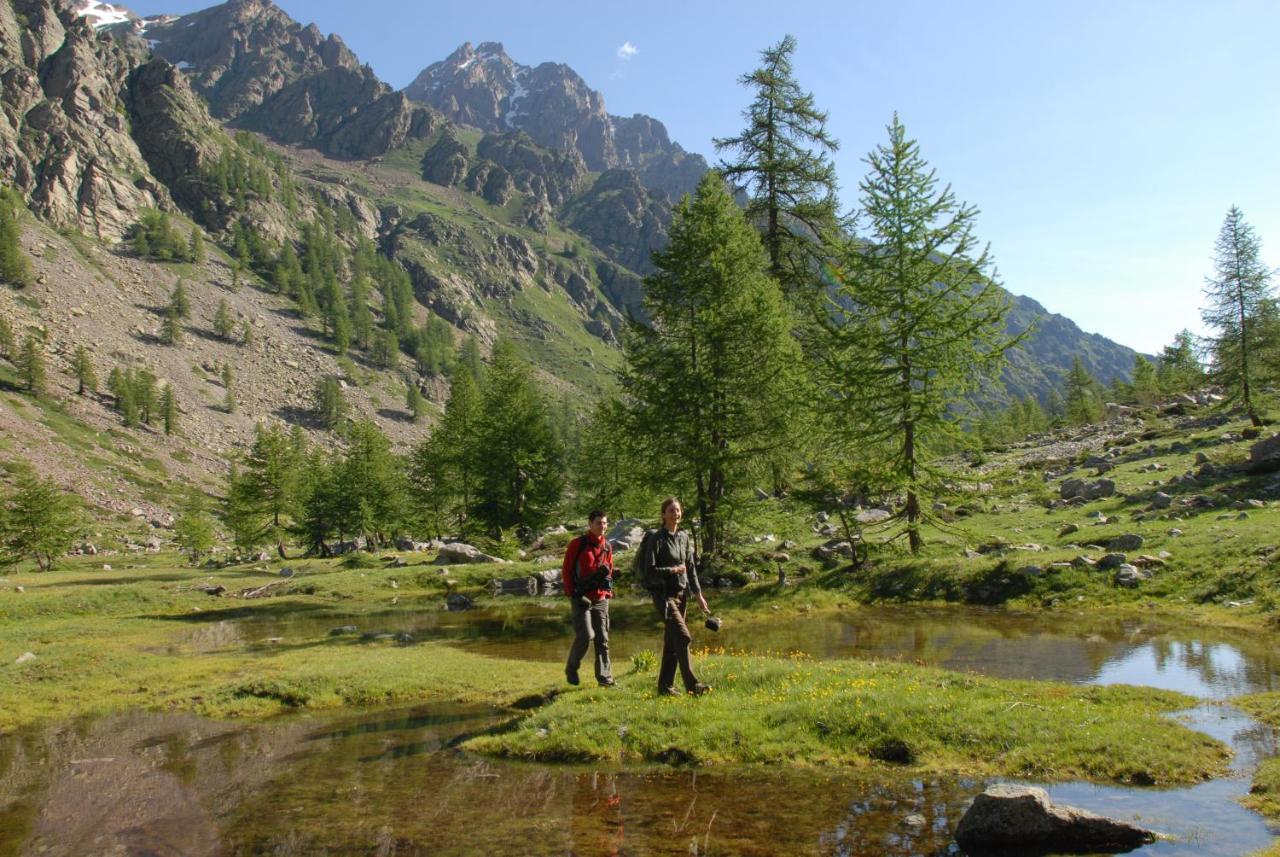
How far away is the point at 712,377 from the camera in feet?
82.6

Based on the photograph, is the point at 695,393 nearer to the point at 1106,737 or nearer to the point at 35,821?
the point at 1106,737

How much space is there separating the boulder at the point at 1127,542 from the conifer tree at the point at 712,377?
10.5 metres

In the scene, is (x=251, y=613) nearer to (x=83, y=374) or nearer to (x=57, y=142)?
(x=83, y=374)

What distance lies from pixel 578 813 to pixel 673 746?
202 centimetres

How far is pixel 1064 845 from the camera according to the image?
5914 millimetres

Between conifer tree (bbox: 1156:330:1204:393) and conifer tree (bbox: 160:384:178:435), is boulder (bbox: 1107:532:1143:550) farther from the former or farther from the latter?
conifer tree (bbox: 160:384:178:435)

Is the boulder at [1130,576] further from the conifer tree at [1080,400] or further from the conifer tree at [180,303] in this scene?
the conifer tree at [180,303]

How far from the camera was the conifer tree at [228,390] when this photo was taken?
13738cm

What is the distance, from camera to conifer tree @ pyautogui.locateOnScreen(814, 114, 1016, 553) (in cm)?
2314

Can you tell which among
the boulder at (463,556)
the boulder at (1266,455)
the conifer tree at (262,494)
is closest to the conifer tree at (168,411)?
the conifer tree at (262,494)

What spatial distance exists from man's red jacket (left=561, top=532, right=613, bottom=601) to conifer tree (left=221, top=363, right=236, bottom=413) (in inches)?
5825

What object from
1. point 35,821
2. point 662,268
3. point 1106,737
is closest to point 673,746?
point 1106,737

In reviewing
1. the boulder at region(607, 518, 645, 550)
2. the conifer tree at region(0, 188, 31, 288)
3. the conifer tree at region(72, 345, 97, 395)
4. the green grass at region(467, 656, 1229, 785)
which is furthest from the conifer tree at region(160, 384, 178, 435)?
the green grass at region(467, 656, 1229, 785)

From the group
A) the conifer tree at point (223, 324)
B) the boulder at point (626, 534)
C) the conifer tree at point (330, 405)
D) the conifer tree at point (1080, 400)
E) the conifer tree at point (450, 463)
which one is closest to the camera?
the boulder at point (626, 534)
